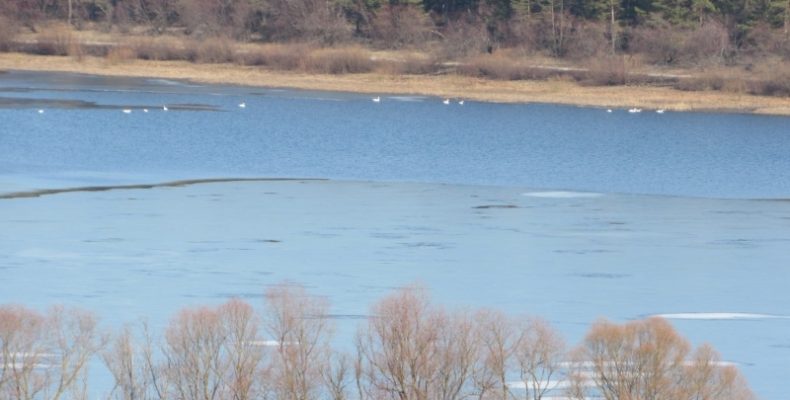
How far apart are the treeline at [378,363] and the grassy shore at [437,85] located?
106 feet

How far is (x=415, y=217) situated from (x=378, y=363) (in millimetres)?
10765

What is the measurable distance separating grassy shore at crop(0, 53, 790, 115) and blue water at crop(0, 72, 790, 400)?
3946mm

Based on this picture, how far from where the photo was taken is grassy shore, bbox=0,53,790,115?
149 ft

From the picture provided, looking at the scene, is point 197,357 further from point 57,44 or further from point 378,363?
point 57,44

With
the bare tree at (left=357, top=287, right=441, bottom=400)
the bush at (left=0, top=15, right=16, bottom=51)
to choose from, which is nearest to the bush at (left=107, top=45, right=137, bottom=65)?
the bush at (left=0, top=15, right=16, bottom=51)

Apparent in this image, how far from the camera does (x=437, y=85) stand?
50.0 metres

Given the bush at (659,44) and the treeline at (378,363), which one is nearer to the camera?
the treeline at (378,363)

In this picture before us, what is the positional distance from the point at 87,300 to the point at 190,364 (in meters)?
4.24

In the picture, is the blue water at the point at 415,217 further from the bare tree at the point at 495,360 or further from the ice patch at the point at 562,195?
the bare tree at the point at 495,360

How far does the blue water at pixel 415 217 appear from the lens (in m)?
16.8

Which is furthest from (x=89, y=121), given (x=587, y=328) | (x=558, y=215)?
(x=587, y=328)

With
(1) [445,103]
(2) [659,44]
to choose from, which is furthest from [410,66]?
(2) [659,44]

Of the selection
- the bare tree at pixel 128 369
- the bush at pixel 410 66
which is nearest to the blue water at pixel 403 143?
the bush at pixel 410 66

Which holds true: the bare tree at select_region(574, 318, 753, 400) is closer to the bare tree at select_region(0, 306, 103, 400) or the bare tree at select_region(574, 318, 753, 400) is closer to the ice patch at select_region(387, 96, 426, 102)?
the bare tree at select_region(0, 306, 103, 400)
